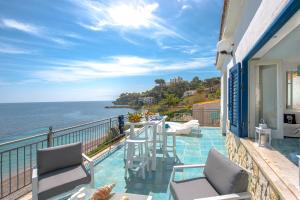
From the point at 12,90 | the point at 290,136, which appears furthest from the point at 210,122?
the point at 12,90

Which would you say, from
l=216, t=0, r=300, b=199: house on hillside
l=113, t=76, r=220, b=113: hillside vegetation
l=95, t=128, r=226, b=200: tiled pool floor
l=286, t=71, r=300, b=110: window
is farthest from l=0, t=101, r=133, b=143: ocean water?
l=286, t=71, r=300, b=110: window

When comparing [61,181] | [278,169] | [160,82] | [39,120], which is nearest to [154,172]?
[61,181]

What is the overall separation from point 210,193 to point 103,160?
123 inches

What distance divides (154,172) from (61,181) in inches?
75.4

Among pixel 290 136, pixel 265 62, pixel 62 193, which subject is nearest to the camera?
pixel 62 193

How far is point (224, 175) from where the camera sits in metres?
2.08

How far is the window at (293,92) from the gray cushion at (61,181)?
442 cm

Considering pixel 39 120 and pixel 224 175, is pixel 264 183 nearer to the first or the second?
pixel 224 175

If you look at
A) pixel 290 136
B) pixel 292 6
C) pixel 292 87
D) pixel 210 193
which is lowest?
pixel 210 193

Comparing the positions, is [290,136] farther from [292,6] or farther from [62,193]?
[62,193]

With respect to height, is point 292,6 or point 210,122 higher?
point 292,6

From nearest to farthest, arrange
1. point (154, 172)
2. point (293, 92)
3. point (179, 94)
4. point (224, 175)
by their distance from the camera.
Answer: point (224, 175), point (154, 172), point (293, 92), point (179, 94)

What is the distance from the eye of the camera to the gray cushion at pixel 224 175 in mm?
1897

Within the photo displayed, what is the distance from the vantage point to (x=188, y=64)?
21594 mm
